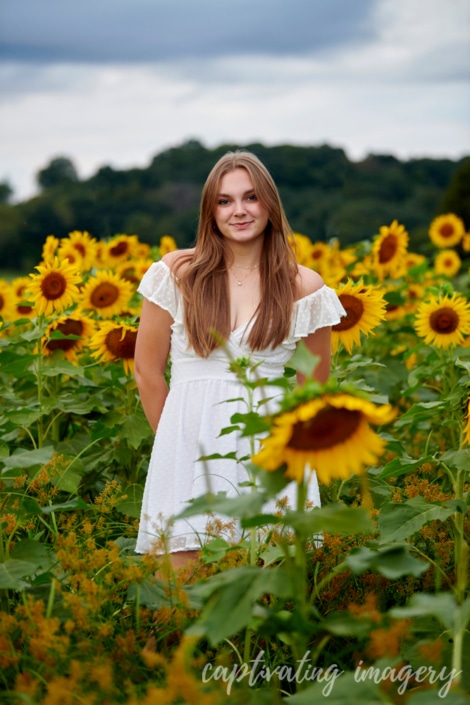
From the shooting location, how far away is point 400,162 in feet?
42.3

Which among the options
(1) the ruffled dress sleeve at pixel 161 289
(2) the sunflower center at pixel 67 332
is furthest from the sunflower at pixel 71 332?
(1) the ruffled dress sleeve at pixel 161 289

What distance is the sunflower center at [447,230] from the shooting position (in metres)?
8.32

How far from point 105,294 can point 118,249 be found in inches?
59.9

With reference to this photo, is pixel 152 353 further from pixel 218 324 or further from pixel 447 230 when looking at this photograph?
pixel 447 230

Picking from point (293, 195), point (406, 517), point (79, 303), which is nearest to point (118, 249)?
point (79, 303)

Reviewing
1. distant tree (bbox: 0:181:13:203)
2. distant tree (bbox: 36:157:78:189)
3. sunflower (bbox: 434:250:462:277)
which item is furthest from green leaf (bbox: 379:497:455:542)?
distant tree (bbox: 0:181:13:203)

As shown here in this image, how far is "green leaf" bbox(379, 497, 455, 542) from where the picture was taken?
268 cm

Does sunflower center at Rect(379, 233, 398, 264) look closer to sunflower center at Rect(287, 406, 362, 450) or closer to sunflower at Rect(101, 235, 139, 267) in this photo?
sunflower at Rect(101, 235, 139, 267)

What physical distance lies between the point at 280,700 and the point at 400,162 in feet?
37.7

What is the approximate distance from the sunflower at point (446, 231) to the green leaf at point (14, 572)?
6.41 m

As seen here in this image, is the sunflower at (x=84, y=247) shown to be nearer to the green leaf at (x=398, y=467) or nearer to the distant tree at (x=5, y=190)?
the green leaf at (x=398, y=467)

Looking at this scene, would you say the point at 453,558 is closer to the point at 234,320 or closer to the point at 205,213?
the point at 234,320

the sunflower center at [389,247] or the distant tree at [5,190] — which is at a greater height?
the distant tree at [5,190]

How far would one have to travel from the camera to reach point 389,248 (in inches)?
226
